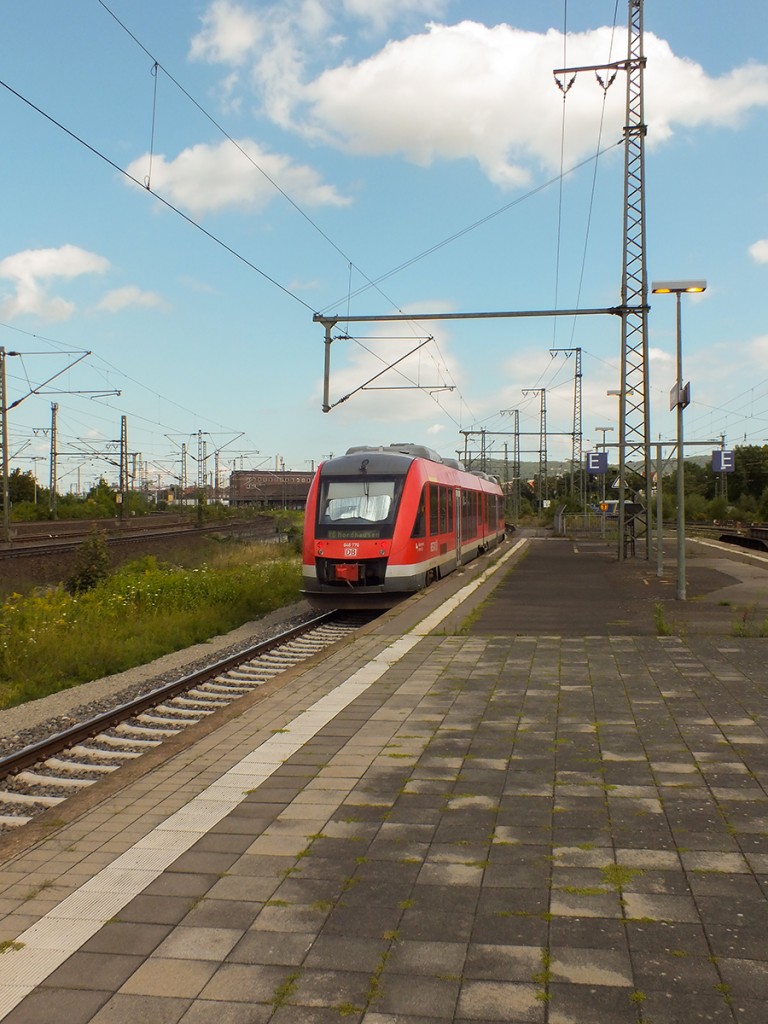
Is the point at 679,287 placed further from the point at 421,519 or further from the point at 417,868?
the point at 417,868

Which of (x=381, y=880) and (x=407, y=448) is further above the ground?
(x=407, y=448)

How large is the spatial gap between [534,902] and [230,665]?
8.19 meters

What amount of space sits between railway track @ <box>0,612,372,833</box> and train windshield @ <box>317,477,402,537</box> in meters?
4.07

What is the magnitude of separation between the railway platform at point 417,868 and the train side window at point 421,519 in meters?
8.80

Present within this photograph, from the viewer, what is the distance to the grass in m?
12.4

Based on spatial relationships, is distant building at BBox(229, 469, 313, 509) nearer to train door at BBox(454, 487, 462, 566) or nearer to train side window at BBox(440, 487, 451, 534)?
train door at BBox(454, 487, 462, 566)

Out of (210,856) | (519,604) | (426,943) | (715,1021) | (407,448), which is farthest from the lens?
(407,448)

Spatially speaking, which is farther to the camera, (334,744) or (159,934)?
(334,744)

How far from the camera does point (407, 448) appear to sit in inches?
821

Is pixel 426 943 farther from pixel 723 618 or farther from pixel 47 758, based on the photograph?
pixel 723 618

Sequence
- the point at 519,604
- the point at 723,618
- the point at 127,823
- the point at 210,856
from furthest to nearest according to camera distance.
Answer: the point at 519,604 → the point at 723,618 → the point at 127,823 → the point at 210,856

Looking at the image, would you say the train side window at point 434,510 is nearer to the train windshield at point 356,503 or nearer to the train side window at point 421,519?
the train side window at point 421,519

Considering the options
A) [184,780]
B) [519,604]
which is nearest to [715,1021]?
[184,780]

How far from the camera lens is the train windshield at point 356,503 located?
1647 centimetres
